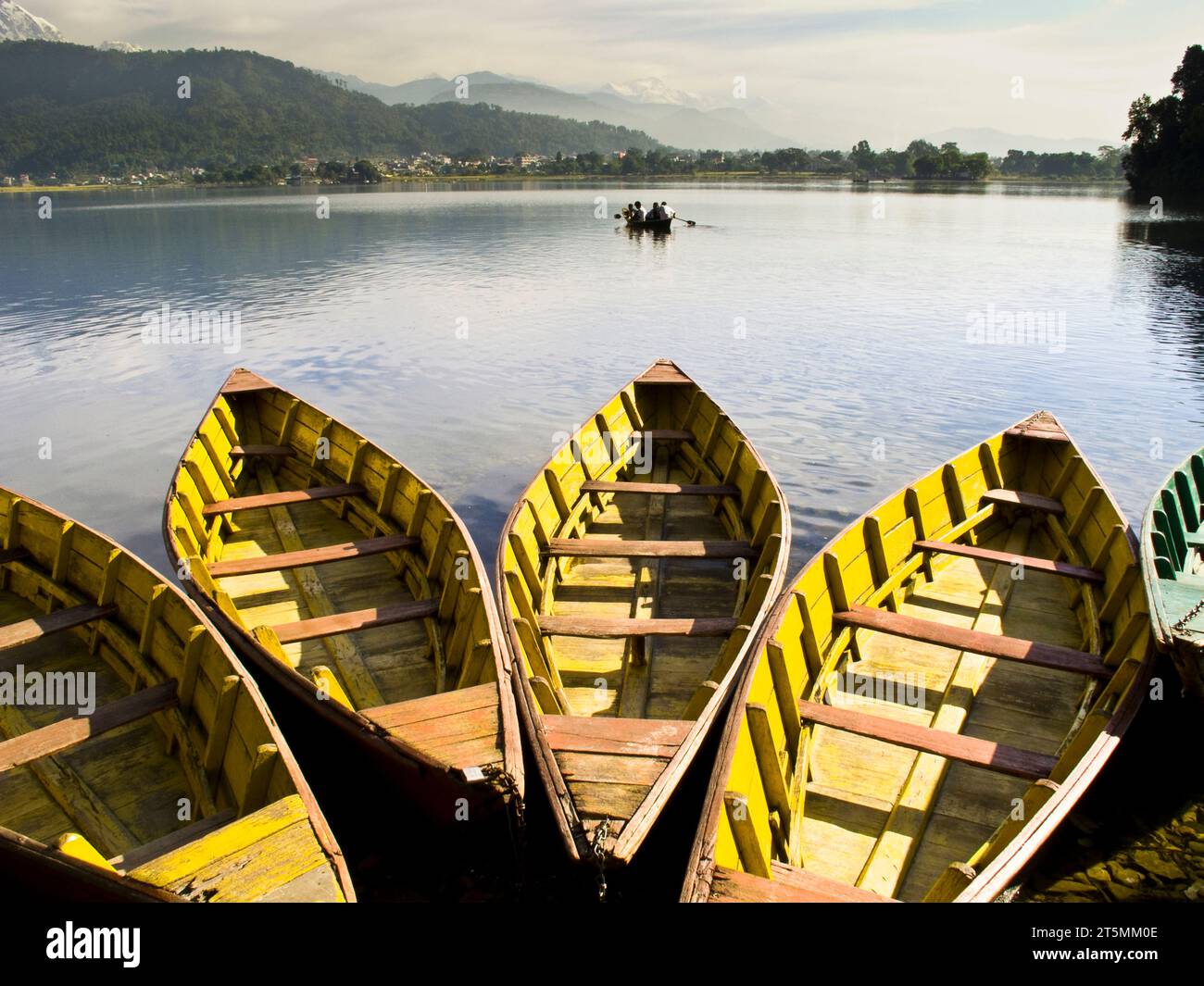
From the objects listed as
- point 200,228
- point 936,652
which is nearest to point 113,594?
point 936,652

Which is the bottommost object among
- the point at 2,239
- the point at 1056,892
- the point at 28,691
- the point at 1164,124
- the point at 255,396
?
the point at 1056,892

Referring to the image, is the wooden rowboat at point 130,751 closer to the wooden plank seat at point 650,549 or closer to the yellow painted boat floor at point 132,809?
the yellow painted boat floor at point 132,809

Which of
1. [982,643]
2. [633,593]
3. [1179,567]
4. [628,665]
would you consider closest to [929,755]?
[982,643]

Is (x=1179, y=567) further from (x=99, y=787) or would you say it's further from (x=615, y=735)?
(x=99, y=787)

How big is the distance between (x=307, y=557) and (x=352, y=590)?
0.88 metres

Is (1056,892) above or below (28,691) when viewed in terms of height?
below

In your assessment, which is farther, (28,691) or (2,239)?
(2,239)

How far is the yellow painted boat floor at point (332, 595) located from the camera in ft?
29.1

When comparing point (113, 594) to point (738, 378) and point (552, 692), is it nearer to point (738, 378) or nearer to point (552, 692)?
point (552, 692)

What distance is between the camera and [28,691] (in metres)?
8.71

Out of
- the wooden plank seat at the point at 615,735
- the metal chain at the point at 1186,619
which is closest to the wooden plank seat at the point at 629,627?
the wooden plank seat at the point at 615,735

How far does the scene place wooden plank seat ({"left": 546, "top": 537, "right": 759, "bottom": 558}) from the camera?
10.0 m

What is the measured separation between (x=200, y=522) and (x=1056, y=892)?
10912mm
